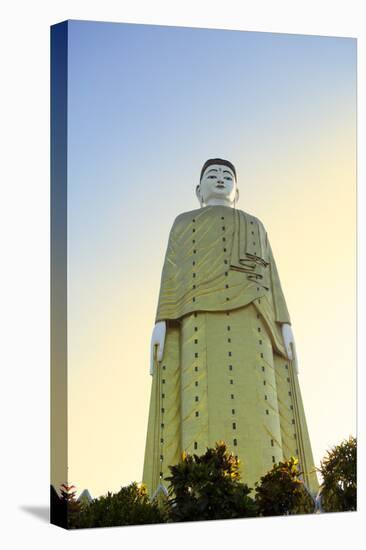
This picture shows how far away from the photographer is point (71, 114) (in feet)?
107

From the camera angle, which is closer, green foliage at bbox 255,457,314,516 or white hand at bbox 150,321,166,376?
green foliage at bbox 255,457,314,516

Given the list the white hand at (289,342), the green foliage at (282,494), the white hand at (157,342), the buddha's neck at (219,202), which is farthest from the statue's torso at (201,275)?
the green foliage at (282,494)

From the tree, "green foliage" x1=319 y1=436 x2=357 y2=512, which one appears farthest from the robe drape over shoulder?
the tree

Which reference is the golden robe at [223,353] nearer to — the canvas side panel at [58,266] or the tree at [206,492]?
the tree at [206,492]

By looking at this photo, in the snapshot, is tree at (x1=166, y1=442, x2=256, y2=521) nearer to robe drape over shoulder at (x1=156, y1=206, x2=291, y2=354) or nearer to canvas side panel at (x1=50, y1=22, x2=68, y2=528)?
canvas side panel at (x1=50, y1=22, x2=68, y2=528)

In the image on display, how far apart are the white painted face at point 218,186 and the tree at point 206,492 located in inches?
288

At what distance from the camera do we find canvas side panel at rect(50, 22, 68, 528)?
32250mm

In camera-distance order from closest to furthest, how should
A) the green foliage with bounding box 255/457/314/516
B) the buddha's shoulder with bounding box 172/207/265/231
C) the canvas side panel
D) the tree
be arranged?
the canvas side panel
the tree
the green foliage with bounding box 255/457/314/516
the buddha's shoulder with bounding box 172/207/265/231

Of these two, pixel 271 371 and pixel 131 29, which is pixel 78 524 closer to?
pixel 271 371

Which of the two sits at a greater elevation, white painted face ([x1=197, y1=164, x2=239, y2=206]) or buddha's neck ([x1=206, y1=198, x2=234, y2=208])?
white painted face ([x1=197, y1=164, x2=239, y2=206])

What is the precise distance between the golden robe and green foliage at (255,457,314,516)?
656 millimetres

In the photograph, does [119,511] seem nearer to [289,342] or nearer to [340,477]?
[340,477]

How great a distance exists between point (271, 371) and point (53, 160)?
8131mm

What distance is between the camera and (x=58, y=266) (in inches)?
1286
